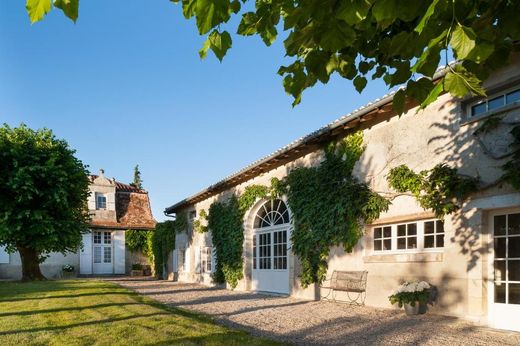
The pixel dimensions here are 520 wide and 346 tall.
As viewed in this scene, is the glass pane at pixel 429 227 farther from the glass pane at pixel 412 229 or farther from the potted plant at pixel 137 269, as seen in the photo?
the potted plant at pixel 137 269

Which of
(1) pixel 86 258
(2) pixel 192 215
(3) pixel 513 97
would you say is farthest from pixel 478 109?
(1) pixel 86 258

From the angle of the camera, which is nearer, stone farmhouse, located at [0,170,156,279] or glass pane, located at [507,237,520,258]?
glass pane, located at [507,237,520,258]

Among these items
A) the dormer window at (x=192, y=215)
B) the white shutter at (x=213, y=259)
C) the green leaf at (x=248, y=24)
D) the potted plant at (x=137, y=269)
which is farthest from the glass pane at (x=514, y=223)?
the potted plant at (x=137, y=269)

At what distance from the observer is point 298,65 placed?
312 centimetres

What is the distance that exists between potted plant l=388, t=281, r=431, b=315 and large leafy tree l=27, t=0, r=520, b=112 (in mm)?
5451

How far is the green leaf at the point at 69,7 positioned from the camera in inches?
76.5

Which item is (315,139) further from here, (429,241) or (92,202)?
(92,202)

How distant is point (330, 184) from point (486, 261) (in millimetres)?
4132

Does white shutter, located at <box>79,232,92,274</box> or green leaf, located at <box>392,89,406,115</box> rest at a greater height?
green leaf, located at <box>392,89,406,115</box>

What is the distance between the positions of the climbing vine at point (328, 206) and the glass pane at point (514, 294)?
2.80 meters

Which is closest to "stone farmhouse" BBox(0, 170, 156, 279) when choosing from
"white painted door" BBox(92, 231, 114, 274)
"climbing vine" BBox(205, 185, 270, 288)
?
"white painted door" BBox(92, 231, 114, 274)

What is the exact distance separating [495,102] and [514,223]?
80.0 inches

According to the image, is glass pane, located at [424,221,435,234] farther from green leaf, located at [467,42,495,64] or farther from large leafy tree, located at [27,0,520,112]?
green leaf, located at [467,42,495,64]

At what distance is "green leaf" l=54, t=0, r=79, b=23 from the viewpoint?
6.38 feet
